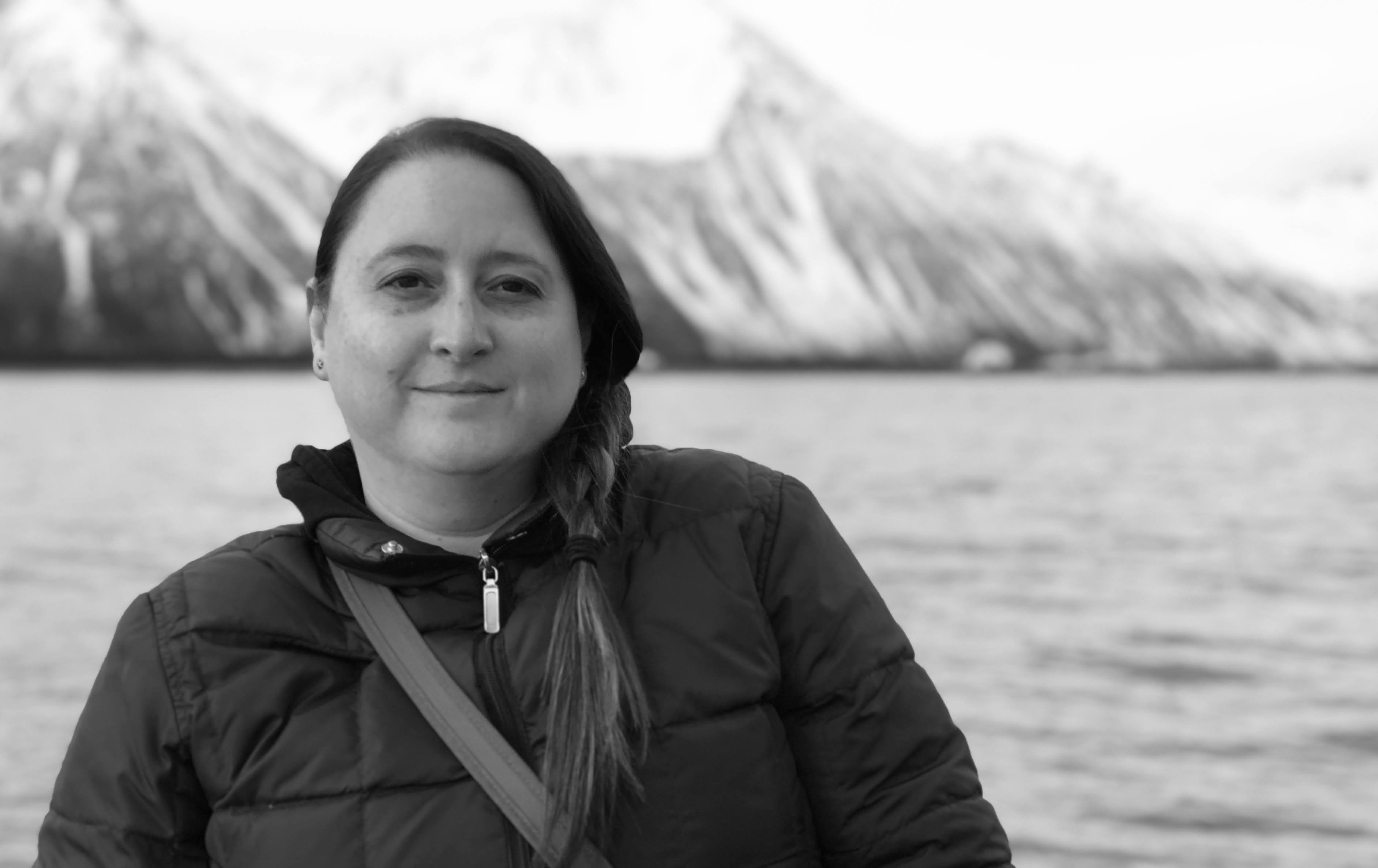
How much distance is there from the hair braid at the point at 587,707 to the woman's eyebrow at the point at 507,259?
37 cm

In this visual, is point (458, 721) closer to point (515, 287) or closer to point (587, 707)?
point (587, 707)

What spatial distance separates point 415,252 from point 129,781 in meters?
0.89

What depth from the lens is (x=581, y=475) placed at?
8.45 feet

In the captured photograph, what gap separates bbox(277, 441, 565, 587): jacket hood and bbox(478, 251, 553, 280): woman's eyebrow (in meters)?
0.38

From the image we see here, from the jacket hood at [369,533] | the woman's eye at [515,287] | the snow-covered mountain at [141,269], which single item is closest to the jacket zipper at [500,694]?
the jacket hood at [369,533]

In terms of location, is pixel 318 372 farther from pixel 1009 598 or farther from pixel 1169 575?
pixel 1169 575

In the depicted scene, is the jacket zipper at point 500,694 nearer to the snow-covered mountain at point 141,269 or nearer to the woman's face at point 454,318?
the woman's face at point 454,318

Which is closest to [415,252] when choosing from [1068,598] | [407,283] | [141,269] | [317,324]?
[407,283]

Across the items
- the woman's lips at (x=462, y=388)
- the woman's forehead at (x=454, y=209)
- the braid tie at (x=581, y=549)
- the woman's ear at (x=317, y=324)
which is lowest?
the braid tie at (x=581, y=549)

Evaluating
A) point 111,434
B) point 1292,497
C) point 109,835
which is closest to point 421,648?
point 109,835

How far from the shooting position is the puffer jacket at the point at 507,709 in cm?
229

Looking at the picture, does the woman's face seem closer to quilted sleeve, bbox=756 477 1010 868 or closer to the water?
quilted sleeve, bbox=756 477 1010 868

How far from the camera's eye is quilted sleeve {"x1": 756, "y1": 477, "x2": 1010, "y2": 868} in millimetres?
2453

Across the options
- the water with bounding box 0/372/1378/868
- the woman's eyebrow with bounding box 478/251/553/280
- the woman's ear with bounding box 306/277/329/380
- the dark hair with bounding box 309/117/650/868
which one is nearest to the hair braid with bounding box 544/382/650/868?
the dark hair with bounding box 309/117/650/868
